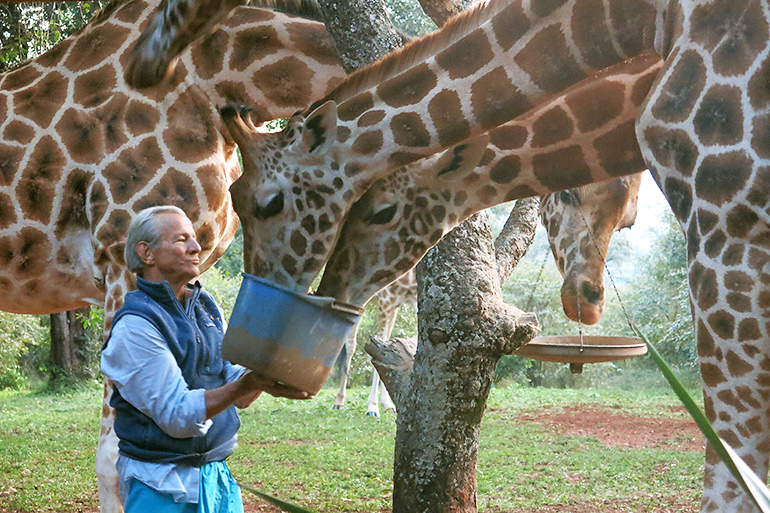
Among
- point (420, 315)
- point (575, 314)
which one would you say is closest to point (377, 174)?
point (420, 315)

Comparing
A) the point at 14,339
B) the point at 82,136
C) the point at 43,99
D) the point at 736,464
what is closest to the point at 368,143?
the point at 82,136

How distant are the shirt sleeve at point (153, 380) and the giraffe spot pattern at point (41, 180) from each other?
226 cm

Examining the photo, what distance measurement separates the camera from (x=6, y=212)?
14.4 ft

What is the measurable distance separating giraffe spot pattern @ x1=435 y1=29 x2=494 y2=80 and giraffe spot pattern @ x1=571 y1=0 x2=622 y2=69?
0.35 metres

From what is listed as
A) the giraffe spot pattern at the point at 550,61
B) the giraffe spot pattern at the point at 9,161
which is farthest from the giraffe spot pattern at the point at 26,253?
the giraffe spot pattern at the point at 550,61

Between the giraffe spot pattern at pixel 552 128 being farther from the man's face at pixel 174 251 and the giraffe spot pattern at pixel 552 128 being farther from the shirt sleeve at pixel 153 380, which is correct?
the shirt sleeve at pixel 153 380

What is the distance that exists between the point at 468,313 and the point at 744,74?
1576 mm

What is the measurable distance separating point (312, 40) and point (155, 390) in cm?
264

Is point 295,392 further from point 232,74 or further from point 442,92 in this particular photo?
point 232,74

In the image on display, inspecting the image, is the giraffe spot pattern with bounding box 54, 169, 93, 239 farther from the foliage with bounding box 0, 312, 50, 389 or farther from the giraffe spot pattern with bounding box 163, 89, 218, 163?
the foliage with bounding box 0, 312, 50, 389

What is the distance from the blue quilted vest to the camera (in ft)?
7.88

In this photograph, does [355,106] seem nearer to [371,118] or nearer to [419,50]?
[371,118]

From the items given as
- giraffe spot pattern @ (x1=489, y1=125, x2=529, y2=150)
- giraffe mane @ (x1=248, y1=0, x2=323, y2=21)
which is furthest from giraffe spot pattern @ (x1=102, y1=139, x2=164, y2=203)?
giraffe spot pattern @ (x1=489, y1=125, x2=529, y2=150)

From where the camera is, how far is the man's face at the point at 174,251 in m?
2.50
